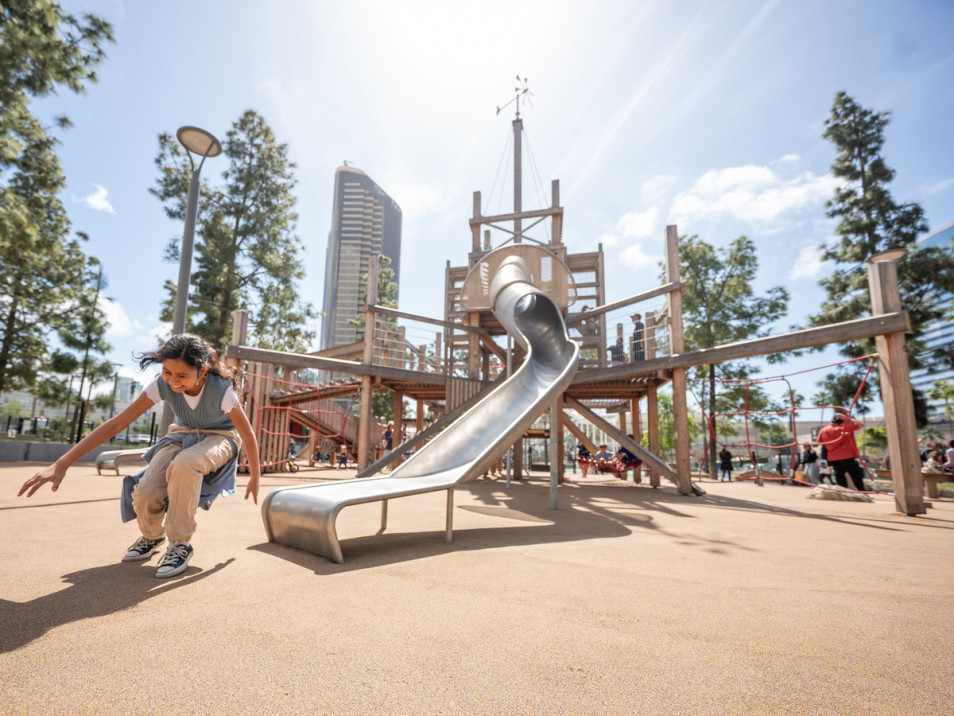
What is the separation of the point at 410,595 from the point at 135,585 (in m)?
1.37

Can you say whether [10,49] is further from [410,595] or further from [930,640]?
[930,640]

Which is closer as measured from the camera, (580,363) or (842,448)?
(842,448)

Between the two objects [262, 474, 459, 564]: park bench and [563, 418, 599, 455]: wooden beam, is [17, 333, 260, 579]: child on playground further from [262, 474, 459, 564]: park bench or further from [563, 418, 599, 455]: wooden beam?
[563, 418, 599, 455]: wooden beam

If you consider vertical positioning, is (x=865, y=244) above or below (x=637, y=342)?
above

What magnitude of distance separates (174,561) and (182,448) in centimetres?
65

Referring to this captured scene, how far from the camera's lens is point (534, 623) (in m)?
1.89

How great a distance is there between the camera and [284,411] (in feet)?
46.0

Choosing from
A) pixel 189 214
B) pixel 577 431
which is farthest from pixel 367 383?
pixel 577 431

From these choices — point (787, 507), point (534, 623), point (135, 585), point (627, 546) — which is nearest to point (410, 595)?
point (534, 623)

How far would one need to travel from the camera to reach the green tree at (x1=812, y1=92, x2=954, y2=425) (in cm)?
1612

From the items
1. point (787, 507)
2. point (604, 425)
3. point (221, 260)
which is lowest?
point (787, 507)

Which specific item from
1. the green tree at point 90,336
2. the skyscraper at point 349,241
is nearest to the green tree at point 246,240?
the green tree at point 90,336

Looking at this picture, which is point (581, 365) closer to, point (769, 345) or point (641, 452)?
point (641, 452)

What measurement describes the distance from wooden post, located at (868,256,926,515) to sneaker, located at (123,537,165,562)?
717 centimetres
